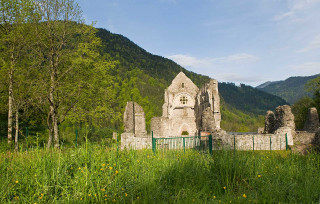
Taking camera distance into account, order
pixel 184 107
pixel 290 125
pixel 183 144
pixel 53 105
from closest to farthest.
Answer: pixel 183 144 → pixel 53 105 → pixel 290 125 → pixel 184 107

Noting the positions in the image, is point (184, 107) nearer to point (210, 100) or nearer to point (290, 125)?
point (210, 100)

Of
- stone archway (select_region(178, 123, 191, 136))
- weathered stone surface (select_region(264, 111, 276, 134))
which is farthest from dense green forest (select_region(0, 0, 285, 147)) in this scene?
stone archway (select_region(178, 123, 191, 136))

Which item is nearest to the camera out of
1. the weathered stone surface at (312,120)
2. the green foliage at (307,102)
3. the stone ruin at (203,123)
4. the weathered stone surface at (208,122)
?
the stone ruin at (203,123)

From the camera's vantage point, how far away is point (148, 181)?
17.4 ft

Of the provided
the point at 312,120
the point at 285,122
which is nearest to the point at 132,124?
the point at 285,122

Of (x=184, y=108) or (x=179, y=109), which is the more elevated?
(x=184, y=108)

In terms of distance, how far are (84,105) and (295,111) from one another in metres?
39.1

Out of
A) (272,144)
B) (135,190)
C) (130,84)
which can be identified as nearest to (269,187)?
(135,190)

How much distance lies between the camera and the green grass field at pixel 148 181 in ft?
15.2

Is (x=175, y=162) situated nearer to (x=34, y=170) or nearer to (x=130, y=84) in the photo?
(x=34, y=170)

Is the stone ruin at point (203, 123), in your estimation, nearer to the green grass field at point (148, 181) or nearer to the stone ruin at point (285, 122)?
the stone ruin at point (285, 122)

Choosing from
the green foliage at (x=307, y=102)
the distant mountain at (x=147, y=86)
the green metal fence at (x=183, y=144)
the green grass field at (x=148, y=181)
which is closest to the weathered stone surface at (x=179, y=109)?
the distant mountain at (x=147, y=86)

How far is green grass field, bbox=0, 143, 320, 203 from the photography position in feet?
15.2

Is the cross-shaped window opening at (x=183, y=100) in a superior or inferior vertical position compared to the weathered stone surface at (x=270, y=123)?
superior
